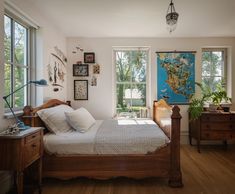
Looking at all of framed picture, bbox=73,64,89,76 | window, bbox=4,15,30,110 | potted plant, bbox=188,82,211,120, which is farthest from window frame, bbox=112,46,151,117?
window, bbox=4,15,30,110

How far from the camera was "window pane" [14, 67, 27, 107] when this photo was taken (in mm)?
2898

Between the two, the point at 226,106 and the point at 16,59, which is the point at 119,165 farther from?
the point at 226,106

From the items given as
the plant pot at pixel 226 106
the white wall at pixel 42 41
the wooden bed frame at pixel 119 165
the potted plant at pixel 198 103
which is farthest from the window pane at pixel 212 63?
the white wall at pixel 42 41

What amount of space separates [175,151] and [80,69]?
2.83m

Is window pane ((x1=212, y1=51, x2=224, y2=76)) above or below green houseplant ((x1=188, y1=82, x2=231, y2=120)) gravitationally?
above

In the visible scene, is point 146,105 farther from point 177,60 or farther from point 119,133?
point 119,133

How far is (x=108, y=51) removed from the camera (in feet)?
15.4

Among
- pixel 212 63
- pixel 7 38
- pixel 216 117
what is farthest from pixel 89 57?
pixel 216 117

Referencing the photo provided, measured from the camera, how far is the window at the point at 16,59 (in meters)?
2.66

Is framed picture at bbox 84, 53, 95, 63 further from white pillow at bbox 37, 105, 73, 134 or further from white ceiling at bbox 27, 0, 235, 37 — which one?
white pillow at bbox 37, 105, 73, 134

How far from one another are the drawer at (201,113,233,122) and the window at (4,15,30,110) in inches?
124

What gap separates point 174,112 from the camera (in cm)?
259

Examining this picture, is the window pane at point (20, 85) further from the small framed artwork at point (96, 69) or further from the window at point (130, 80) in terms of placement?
the window at point (130, 80)

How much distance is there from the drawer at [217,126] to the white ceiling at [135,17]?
178 centimetres
